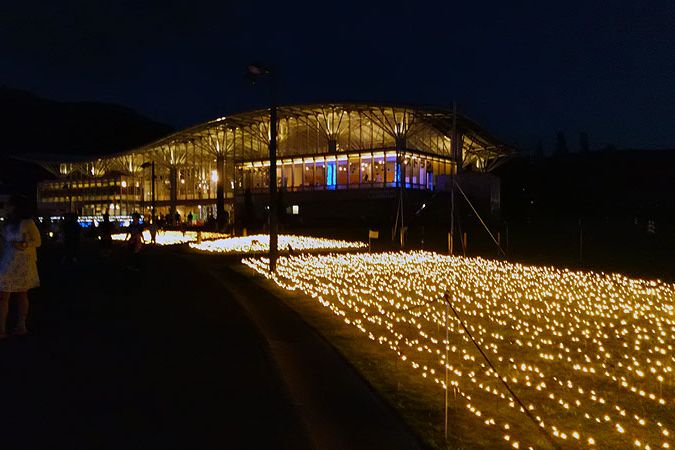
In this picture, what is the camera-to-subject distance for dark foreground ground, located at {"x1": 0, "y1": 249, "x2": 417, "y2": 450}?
504cm

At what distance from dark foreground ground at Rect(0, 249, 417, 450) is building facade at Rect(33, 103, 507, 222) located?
42.3m

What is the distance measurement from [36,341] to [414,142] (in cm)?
5433

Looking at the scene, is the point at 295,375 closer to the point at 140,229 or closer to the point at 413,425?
the point at 413,425

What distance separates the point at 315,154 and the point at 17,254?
181 feet

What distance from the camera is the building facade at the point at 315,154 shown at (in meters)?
58.3

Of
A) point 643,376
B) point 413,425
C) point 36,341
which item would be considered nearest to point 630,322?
point 643,376

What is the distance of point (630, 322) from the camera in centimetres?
1148

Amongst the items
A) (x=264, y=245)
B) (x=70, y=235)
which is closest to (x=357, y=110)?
(x=264, y=245)

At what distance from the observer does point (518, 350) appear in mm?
9031

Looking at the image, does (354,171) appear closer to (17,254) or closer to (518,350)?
(518,350)

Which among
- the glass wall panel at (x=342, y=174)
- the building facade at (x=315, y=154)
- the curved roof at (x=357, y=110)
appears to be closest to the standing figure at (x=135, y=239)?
the building facade at (x=315, y=154)

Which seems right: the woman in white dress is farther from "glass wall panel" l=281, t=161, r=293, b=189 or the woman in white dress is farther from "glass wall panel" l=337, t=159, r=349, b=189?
"glass wall panel" l=281, t=161, r=293, b=189

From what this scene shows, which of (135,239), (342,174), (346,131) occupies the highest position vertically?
(346,131)

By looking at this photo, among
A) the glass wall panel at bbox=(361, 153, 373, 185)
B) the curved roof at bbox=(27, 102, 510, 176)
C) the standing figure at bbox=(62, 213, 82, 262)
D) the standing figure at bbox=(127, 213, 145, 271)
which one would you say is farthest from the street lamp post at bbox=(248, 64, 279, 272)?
the glass wall panel at bbox=(361, 153, 373, 185)
